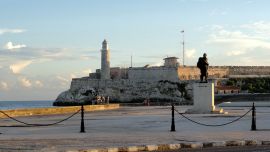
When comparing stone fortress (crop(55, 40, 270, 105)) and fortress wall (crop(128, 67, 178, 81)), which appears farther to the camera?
fortress wall (crop(128, 67, 178, 81))

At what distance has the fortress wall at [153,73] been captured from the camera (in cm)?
14788

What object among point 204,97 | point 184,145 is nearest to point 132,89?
point 204,97

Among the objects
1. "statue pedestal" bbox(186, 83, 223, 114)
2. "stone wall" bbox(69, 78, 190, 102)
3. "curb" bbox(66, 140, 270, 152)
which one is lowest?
"curb" bbox(66, 140, 270, 152)

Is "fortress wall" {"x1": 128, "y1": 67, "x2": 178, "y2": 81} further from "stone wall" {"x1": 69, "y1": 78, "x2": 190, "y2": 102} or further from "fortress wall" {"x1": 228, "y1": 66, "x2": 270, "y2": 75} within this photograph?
"fortress wall" {"x1": 228, "y1": 66, "x2": 270, "y2": 75}

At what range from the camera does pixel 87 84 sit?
15350 centimetres

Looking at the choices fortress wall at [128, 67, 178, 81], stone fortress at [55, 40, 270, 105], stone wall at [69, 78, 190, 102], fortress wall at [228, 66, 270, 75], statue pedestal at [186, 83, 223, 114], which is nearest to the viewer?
statue pedestal at [186, 83, 223, 114]

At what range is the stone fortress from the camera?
470ft

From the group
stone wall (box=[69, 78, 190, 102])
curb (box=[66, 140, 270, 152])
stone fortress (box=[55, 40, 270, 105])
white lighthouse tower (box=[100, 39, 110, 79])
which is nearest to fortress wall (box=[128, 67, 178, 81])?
stone fortress (box=[55, 40, 270, 105])

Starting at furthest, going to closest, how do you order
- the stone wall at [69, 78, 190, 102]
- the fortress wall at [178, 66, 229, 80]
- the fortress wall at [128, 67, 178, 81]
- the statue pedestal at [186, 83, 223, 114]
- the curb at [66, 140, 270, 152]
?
1. the fortress wall at [178, 66, 229, 80]
2. the fortress wall at [128, 67, 178, 81]
3. the stone wall at [69, 78, 190, 102]
4. the statue pedestal at [186, 83, 223, 114]
5. the curb at [66, 140, 270, 152]

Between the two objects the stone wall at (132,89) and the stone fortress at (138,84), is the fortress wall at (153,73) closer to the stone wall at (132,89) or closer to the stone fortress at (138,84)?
the stone fortress at (138,84)

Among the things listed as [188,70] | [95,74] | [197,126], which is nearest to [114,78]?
[95,74]

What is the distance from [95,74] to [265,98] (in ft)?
306

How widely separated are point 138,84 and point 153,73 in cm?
607

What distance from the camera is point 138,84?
14838cm
